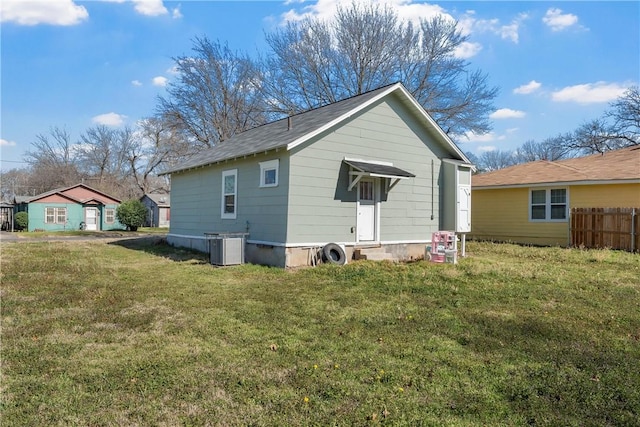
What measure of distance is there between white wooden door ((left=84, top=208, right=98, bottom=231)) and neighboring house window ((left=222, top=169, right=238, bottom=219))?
26.2 meters

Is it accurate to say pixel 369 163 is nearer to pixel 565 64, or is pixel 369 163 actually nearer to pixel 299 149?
pixel 299 149

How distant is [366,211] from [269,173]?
2.85 m

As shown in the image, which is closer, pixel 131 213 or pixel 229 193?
pixel 229 193

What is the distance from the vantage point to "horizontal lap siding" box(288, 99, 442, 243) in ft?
32.9

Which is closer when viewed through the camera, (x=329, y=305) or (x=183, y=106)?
(x=329, y=305)

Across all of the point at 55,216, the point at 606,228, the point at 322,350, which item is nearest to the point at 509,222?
the point at 606,228

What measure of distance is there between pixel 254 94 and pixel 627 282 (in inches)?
959

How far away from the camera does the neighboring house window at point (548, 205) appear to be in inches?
628

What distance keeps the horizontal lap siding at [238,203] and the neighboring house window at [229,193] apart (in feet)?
0.50

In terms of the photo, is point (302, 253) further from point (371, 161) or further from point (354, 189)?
point (371, 161)

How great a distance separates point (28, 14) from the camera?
11.1m

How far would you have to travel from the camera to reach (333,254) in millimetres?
10438

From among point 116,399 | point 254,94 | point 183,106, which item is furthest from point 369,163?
point 183,106

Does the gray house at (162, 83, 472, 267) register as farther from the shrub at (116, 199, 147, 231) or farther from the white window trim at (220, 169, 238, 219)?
the shrub at (116, 199, 147, 231)
